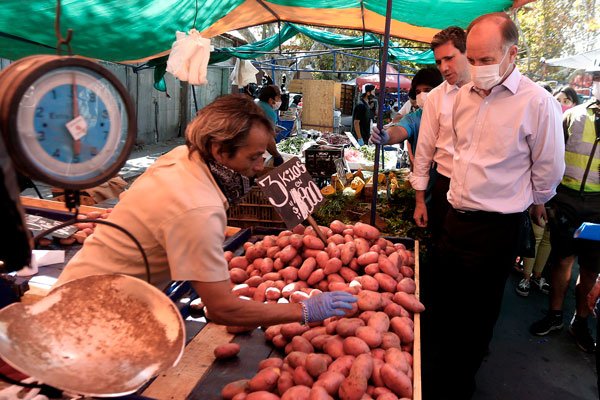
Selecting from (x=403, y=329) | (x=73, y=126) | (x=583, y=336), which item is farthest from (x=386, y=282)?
(x=583, y=336)

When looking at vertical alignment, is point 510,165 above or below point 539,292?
above

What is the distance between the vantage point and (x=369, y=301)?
7.53 ft

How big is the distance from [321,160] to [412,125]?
1396mm

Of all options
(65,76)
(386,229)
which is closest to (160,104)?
(386,229)

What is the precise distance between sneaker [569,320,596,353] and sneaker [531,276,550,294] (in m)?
0.90

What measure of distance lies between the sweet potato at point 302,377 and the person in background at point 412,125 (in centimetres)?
201

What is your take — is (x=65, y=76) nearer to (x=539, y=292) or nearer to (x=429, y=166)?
(x=429, y=166)

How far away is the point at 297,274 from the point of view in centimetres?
271

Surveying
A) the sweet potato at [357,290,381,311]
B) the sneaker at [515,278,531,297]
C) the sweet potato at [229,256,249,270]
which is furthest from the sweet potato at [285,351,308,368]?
the sneaker at [515,278,531,297]

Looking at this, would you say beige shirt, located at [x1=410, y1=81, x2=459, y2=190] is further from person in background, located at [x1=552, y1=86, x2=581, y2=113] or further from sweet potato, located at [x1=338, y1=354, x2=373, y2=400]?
person in background, located at [x1=552, y1=86, x2=581, y2=113]

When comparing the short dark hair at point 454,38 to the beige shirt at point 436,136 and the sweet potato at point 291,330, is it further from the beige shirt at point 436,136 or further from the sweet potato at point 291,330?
the sweet potato at point 291,330

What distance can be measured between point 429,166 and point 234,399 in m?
2.29

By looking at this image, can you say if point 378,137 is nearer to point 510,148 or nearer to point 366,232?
point 366,232

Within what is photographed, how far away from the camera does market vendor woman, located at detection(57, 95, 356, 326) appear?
4.86 ft
